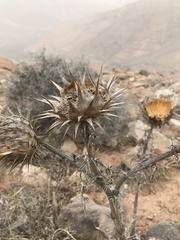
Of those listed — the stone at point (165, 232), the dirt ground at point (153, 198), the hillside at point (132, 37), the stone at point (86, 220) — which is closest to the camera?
the stone at point (165, 232)

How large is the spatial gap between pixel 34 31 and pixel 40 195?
133285 mm

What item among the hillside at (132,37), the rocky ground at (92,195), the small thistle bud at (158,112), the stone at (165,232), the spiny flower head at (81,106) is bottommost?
the stone at (165,232)

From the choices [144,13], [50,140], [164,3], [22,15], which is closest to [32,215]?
[50,140]

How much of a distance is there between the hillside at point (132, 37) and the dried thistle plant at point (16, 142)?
49844 mm

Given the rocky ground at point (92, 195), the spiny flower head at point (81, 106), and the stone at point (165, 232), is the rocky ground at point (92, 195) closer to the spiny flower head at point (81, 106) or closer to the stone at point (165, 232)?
the stone at point (165, 232)

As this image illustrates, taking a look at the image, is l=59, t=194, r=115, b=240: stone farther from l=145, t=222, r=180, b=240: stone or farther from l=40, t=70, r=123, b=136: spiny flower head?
l=40, t=70, r=123, b=136: spiny flower head

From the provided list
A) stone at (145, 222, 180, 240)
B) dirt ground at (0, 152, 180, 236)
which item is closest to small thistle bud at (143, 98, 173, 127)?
stone at (145, 222, 180, 240)

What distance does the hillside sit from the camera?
63281 mm

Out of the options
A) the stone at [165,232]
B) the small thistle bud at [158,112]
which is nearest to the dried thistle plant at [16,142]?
the small thistle bud at [158,112]

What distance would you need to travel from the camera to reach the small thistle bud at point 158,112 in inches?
141

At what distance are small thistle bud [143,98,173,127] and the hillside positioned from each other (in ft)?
159

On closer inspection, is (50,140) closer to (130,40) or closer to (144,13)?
(130,40)

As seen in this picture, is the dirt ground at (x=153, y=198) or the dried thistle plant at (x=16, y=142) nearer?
the dried thistle plant at (x=16, y=142)

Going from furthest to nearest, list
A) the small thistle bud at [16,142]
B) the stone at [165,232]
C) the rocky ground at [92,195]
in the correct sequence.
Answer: the rocky ground at [92,195]
the stone at [165,232]
the small thistle bud at [16,142]
